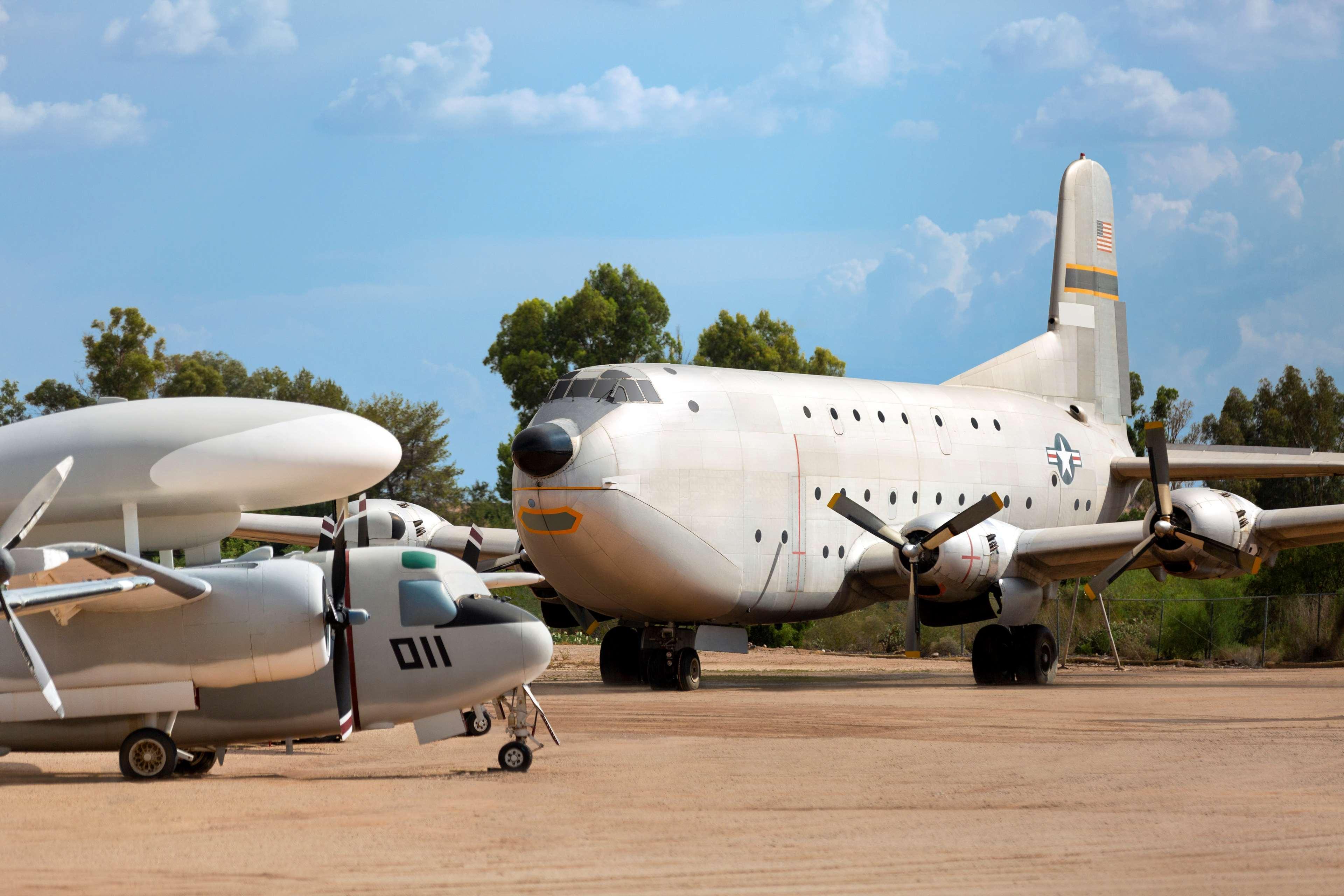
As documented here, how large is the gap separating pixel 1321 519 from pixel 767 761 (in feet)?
46.2

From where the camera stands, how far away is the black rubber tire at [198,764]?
14133mm

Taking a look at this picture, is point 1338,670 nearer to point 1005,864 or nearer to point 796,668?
point 796,668

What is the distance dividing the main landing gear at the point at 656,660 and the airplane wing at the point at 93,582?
494 inches

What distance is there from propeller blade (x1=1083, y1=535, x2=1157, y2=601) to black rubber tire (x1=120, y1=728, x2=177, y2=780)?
16.3 meters

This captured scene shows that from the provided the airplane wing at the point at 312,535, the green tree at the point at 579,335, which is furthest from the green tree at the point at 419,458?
the airplane wing at the point at 312,535

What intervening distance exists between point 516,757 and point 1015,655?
1474cm

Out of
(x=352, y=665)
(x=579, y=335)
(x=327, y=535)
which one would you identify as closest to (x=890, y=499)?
(x=327, y=535)

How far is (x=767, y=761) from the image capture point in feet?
47.0

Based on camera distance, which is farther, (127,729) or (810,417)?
(810,417)

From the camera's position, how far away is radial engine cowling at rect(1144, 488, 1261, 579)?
24406mm

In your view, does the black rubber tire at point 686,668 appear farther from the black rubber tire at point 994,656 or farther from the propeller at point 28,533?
the propeller at point 28,533

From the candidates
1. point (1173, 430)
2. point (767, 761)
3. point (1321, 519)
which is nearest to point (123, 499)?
point (767, 761)

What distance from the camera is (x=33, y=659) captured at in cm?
1152

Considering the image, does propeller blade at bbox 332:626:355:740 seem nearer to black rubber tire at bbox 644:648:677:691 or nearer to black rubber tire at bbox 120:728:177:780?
black rubber tire at bbox 120:728:177:780
